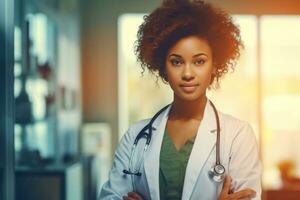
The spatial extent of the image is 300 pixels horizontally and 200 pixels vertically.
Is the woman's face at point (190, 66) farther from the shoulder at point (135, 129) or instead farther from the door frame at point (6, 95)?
the door frame at point (6, 95)

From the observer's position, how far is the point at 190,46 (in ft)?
3.71

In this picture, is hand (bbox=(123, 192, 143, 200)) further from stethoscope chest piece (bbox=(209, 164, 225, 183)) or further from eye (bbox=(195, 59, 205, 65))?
eye (bbox=(195, 59, 205, 65))

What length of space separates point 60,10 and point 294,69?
1189 millimetres

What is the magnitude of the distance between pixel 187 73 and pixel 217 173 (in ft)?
0.71

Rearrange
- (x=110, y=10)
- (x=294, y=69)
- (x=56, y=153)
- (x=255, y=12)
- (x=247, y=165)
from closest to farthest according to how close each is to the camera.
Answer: (x=247, y=165)
(x=255, y=12)
(x=110, y=10)
(x=294, y=69)
(x=56, y=153)

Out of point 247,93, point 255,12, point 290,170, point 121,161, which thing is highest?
point 255,12

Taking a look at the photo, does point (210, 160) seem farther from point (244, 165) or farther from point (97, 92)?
point (97, 92)

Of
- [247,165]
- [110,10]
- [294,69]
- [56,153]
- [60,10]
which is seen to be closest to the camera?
[247,165]

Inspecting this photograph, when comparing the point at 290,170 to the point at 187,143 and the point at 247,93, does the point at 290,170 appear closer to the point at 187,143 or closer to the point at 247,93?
the point at 247,93

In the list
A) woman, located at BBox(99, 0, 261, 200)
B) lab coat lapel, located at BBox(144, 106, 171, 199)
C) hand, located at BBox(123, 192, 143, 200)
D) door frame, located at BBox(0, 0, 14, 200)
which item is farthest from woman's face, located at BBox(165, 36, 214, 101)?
door frame, located at BBox(0, 0, 14, 200)

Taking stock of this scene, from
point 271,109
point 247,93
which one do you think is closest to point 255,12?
point 247,93

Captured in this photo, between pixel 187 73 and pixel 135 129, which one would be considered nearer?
pixel 187 73

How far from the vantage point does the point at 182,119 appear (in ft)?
3.87

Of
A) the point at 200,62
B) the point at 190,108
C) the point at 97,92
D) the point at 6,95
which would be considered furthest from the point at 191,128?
the point at 97,92
